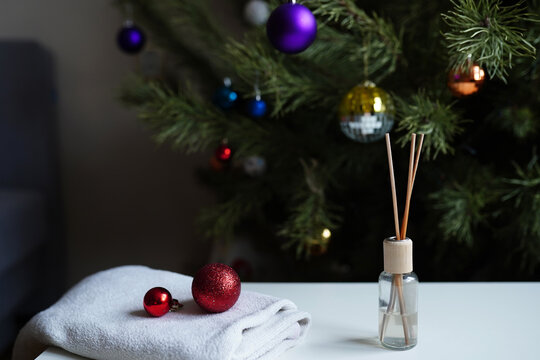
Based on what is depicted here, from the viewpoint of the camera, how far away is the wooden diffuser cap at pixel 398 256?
564 millimetres

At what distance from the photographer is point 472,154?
0.93 metres

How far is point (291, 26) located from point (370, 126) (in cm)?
20

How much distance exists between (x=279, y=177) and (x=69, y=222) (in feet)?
2.62

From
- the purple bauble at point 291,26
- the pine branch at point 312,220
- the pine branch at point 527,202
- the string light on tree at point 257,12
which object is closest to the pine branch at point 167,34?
the string light on tree at point 257,12

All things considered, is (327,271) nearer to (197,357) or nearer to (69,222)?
(197,357)

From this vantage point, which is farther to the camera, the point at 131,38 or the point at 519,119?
the point at 131,38

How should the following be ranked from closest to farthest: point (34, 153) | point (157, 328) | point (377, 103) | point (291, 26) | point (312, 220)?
point (157, 328)
point (291, 26)
point (377, 103)
point (312, 220)
point (34, 153)

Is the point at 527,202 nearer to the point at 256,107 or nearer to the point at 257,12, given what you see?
the point at 256,107

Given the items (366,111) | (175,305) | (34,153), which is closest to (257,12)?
(366,111)

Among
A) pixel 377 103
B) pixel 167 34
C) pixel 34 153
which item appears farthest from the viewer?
pixel 34 153

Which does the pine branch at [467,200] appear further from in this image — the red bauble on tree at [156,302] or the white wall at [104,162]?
the white wall at [104,162]

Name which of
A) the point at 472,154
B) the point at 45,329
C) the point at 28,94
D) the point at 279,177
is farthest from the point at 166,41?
the point at 45,329

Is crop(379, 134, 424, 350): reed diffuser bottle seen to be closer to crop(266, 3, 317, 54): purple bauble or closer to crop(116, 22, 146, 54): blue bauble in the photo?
crop(266, 3, 317, 54): purple bauble

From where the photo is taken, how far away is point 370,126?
0.81m
